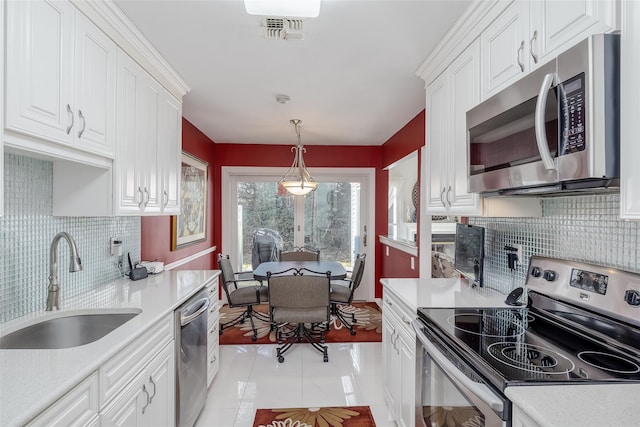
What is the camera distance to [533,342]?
125 cm

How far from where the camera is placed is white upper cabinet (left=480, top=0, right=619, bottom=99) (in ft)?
3.34

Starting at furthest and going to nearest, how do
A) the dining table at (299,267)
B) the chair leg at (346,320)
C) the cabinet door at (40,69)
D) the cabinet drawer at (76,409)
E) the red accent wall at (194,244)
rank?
the chair leg at (346,320)
the dining table at (299,267)
the red accent wall at (194,244)
the cabinet door at (40,69)
the cabinet drawer at (76,409)

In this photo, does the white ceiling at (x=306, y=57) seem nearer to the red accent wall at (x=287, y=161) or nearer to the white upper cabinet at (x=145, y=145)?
the white upper cabinet at (x=145, y=145)

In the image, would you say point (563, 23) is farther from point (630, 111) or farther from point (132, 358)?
point (132, 358)

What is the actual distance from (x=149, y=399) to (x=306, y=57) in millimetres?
2152

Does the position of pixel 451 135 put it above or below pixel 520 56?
below

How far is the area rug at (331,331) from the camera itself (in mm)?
3557

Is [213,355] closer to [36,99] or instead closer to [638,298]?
[36,99]

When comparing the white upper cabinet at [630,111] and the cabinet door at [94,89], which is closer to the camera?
the white upper cabinet at [630,111]

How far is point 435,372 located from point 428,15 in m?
1.79

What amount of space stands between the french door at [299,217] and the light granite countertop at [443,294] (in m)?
2.77

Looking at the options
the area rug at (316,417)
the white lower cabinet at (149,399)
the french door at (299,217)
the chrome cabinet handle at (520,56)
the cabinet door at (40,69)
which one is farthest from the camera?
the french door at (299,217)

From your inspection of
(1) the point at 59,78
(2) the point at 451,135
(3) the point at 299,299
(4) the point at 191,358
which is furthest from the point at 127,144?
(2) the point at 451,135

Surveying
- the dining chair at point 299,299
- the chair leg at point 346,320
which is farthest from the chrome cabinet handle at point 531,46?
the chair leg at point 346,320
